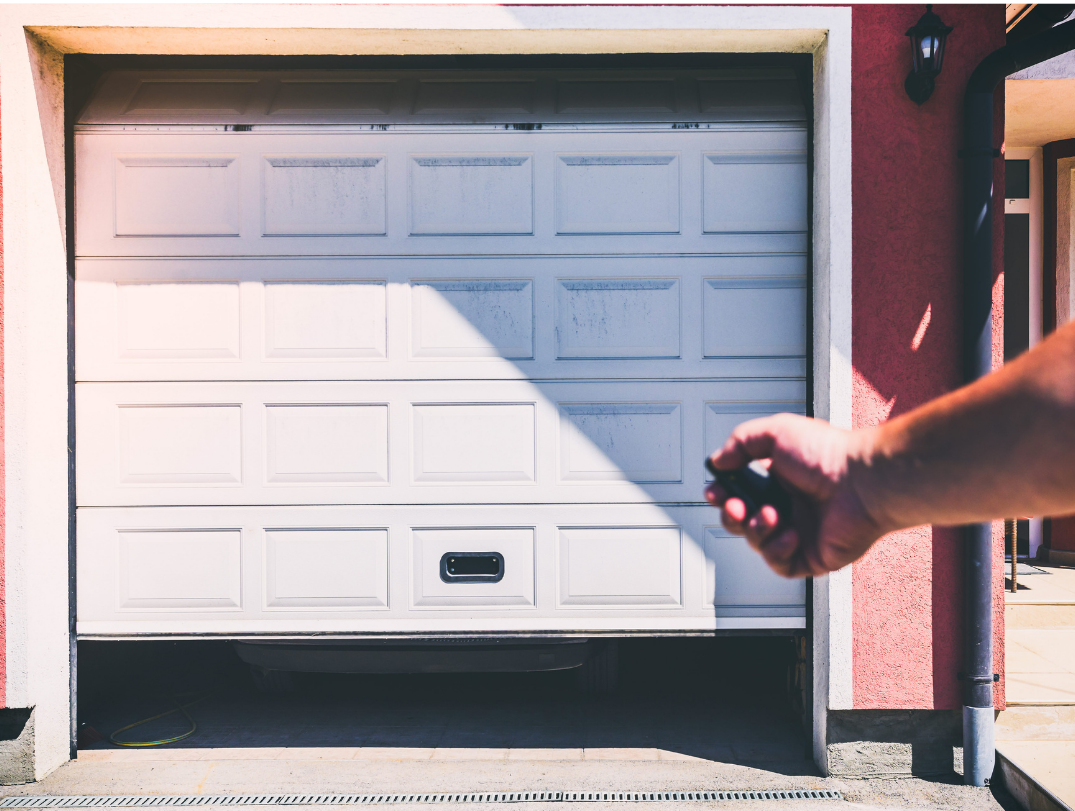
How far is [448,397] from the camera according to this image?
3445 mm

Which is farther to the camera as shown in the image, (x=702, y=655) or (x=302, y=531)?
(x=702, y=655)

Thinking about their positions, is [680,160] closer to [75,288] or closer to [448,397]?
[448,397]

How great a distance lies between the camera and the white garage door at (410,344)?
135 inches

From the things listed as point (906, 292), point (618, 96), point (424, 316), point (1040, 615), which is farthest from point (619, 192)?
point (1040, 615)

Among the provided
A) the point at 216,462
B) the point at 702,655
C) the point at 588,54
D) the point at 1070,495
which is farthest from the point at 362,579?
the point at 1070,495

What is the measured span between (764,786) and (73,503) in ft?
11.3

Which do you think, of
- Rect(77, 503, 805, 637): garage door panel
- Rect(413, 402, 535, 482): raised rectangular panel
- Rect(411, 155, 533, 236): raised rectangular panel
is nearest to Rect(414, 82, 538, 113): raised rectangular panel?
Rect(411, 155, 533, 236): raised rectangular panel

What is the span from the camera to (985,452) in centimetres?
99

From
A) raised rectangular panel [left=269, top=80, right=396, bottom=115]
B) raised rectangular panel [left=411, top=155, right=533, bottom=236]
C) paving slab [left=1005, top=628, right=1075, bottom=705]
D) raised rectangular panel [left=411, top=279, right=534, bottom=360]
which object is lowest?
paving slab [left=1005, top=628, right=1075, bottom=705]

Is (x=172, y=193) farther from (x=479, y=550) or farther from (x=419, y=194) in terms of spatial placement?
(x=479, y=550)

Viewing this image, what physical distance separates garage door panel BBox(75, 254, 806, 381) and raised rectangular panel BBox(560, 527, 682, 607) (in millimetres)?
770

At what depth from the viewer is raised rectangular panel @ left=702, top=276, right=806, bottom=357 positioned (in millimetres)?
3422

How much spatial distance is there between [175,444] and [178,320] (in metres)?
0.60

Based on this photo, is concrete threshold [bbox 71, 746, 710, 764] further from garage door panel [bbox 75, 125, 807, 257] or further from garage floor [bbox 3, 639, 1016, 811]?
garage door panel [bbox 75, 125, 807, 257]
